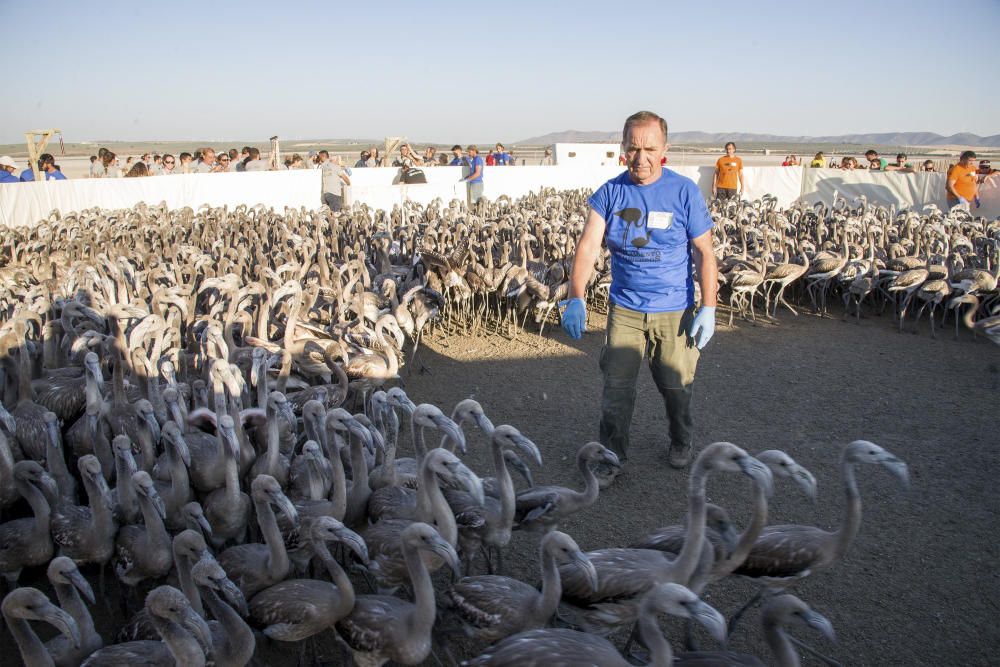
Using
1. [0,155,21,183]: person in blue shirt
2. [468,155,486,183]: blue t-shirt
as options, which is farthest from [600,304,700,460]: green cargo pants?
[468,155,486,183]: blue t-shirt

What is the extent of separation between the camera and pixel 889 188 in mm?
19016

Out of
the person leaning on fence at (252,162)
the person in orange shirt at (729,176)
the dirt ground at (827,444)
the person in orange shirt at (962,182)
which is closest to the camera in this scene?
the dirt ground at (827,444)

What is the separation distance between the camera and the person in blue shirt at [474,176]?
2094 centimetres

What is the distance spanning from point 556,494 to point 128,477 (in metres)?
2.72

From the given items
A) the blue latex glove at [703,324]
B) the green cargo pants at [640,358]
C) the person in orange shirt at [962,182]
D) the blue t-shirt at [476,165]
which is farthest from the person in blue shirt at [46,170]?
the person in orange shirt at [962,182]

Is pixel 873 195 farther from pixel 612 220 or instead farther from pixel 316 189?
pixel 612 220

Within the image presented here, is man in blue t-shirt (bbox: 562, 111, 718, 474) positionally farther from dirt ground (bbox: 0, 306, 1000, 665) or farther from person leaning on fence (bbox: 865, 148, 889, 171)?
person leaning on fence (bbox: 865, 148, 889, 171)

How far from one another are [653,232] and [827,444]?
9.64 feet

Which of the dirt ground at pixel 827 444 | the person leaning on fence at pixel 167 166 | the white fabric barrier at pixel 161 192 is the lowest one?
the dirt ground at pixel 827 444

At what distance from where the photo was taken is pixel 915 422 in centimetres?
692

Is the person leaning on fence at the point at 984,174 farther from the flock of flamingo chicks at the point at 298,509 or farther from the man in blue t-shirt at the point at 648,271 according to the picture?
the man in blue t-shirt at the point at 648,271

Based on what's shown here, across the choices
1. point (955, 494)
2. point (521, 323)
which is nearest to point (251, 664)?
point (955, 494)

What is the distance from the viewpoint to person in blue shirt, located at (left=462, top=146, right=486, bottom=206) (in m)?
20.9

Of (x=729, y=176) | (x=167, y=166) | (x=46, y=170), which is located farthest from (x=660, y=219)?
(x=167, y=166)
